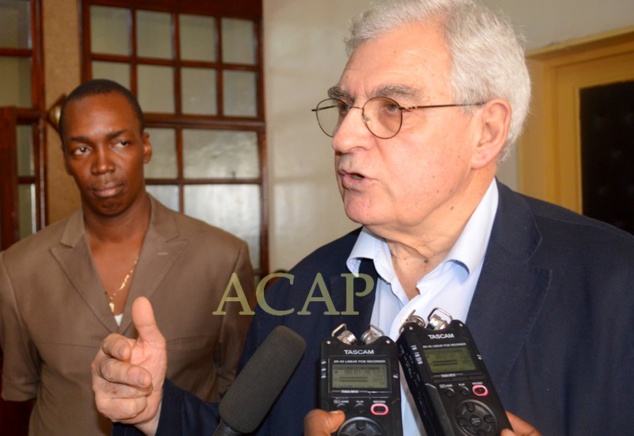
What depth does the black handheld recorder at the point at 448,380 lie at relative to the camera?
73cm

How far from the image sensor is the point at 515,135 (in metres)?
1.13

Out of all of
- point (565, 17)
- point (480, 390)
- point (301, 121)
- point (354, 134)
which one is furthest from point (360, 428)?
point (301, 121)

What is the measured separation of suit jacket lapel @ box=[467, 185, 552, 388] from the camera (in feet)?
3.18

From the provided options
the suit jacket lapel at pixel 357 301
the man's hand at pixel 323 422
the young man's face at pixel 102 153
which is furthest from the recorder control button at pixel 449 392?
the young man's face at pixel 102 153

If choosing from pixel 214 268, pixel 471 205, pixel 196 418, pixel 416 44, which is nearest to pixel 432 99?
pixel 416 44

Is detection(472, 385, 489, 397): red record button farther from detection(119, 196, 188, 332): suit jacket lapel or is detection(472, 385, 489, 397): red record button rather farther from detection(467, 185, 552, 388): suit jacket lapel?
detection(119, 196, 188, 332): suit jacket lapel

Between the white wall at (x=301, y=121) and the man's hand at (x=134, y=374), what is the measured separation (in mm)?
2779

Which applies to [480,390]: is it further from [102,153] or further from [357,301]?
[102,153]

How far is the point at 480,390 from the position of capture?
2.52 feet

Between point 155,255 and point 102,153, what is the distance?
28cm

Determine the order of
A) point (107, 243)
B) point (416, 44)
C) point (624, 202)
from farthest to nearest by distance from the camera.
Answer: point (624, 202), point (107, 243), point (416, 44)

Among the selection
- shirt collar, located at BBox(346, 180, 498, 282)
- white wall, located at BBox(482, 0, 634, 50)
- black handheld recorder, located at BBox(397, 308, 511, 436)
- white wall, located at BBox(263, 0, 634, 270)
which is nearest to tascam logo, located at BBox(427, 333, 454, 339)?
black handheld recorder, located at BBox(397, 308, 511, 436)

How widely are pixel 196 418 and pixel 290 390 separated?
0.16 meters

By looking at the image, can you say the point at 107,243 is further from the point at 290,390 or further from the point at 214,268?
the point at 290,390
